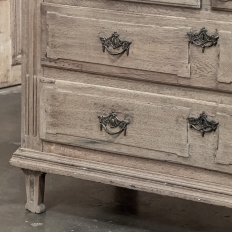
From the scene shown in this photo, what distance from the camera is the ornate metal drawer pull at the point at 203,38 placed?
1884 millimetres

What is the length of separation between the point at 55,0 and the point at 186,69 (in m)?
0.46

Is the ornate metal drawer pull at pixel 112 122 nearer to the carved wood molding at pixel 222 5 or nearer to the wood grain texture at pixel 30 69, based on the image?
the wood grain texture at pixel 30 69

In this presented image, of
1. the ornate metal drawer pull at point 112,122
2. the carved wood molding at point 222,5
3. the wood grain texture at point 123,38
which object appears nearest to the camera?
the carved wood molding at point 222,5

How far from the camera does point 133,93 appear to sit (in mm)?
2049

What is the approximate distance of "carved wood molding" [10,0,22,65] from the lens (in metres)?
3.89

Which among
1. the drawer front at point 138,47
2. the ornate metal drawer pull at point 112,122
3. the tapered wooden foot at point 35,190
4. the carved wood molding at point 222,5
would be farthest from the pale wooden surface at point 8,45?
the carved wood molding at point 222,5

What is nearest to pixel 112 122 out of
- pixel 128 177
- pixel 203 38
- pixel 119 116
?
pixel 119 116

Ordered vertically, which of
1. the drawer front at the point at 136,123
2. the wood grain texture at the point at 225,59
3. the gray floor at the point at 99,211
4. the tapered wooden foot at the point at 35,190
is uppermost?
the wood grain texture at the point at 225,59

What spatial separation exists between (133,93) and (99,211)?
1.81ft

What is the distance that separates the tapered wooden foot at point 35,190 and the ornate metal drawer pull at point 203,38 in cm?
73

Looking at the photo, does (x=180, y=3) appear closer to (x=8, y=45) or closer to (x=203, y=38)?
(x=203, y=38)

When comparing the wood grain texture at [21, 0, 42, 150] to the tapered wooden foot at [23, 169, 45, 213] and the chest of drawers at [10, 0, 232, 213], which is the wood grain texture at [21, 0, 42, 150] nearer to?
the chest of drawers at [10, 0, 232, 213]

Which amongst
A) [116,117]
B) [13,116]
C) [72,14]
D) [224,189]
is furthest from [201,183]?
[13,116]

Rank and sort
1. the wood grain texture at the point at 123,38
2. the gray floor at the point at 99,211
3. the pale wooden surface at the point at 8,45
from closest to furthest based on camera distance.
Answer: the wood grain texture at the point at 123,38 < the gray floor at the point at 99,211 < the pale wooden surface at the point at 8,45
